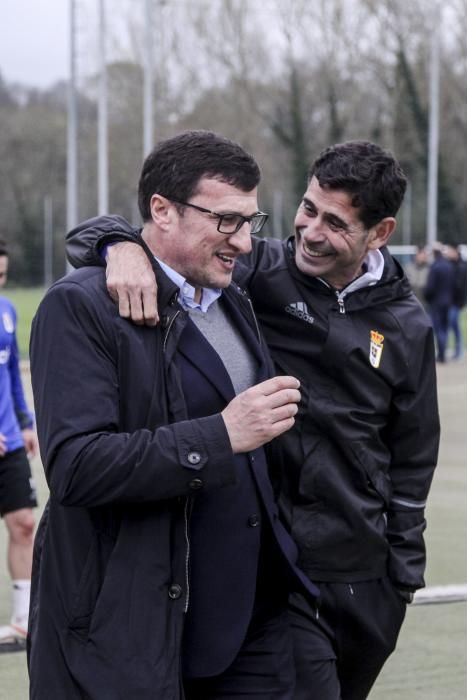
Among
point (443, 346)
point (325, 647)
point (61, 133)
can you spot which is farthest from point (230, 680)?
point (61, 133)

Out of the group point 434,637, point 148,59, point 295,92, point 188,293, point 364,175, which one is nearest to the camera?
point 188,293

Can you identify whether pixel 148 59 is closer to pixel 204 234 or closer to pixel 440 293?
pixel 440 293

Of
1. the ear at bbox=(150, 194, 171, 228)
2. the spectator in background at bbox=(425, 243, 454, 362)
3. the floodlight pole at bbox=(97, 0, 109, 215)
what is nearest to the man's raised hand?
the ear at bbox=(150, 194, 171, 228)

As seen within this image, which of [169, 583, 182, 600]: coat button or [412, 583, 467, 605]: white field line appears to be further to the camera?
[412, 583, 467, 605]: white field line

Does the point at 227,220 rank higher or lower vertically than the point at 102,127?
higher

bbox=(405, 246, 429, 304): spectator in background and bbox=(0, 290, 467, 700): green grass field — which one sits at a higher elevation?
bbox=(0, 290, 467, 700): green grass field

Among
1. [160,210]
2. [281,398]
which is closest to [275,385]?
[281,398]

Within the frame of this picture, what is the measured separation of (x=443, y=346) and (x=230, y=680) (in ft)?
59.2

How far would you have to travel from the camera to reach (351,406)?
11.7ft

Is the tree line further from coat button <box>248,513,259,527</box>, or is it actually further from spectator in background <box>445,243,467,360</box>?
coat button <box>248,513,259,527</box>

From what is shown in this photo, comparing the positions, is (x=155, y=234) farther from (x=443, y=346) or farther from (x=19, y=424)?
(x=443, y=346)

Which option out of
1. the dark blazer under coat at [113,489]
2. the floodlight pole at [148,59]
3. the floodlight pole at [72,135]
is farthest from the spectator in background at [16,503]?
the floodlight pole at [148,59]

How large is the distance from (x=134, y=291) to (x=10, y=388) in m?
3.61

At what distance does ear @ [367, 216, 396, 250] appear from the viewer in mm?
3670
